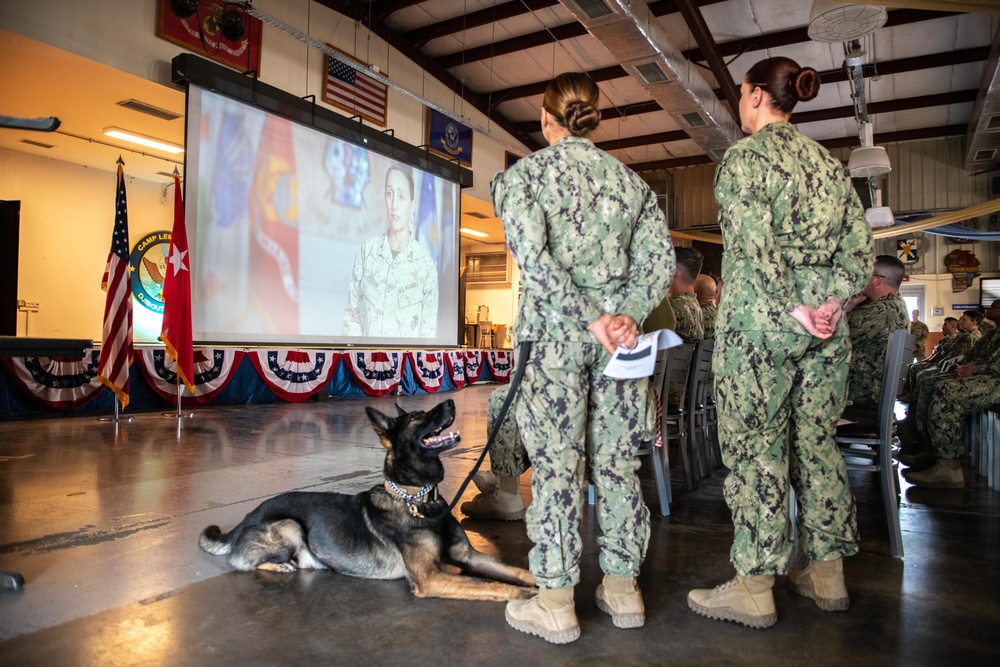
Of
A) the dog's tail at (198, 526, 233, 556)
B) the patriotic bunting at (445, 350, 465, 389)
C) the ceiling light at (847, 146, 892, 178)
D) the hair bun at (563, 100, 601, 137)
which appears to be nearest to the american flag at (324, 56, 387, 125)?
the patriotic bunting at (445, 350, 465, 389)

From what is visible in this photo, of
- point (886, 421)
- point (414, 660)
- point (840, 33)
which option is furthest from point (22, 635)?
point (840, 33)

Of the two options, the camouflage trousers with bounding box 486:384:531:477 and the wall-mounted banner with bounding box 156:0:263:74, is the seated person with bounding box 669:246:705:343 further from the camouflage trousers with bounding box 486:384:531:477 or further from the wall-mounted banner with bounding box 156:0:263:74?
the wall-mounted banner with bounding box 156:0:263:74

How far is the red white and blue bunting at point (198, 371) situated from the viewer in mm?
6672

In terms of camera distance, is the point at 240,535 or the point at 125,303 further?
the point at 125,303

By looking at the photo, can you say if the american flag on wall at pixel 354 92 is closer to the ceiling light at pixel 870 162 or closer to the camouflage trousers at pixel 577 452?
the ceiling light at pixel 870 162

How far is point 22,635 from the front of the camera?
1.59 meters

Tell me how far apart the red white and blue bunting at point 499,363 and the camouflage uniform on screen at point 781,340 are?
10399 millimetres

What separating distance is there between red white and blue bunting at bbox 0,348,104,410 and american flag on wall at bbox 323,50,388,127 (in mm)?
4593

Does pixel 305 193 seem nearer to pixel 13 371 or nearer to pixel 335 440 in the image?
pixel 13 371

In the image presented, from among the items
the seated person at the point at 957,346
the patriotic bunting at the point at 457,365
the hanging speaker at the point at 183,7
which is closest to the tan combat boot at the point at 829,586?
the seated person at the point at 957,346

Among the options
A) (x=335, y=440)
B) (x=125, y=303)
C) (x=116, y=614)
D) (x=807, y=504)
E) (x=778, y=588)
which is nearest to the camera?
(x=116, y=614)

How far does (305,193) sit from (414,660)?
735 cm

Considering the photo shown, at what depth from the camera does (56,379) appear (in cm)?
609

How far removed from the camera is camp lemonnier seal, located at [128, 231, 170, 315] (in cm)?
1054
